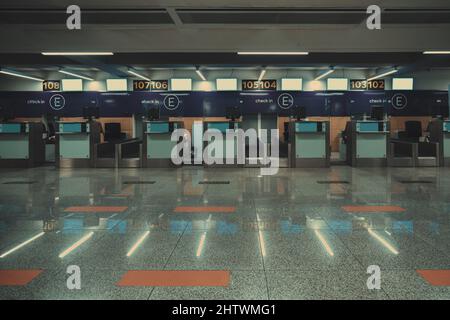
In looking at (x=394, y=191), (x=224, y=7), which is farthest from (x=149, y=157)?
(x=394, y=191)

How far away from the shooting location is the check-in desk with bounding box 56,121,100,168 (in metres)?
Answer: 13.0

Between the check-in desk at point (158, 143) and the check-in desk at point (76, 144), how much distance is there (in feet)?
5.27

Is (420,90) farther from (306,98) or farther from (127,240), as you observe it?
(127,240)

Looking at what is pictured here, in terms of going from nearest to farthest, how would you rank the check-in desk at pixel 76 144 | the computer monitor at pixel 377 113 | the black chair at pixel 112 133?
the check-in desk at pixel 76 144
the computer monitor at pixel 377 113
the black chair at pixel 112 133

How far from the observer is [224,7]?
963 cm

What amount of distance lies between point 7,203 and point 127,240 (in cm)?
334

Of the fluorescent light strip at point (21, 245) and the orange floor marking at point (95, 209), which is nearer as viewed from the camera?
the fluorescent light strip at point (21, 245)

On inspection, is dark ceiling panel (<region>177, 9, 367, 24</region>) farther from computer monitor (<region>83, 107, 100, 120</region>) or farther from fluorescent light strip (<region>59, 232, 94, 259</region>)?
fluorescent light strip (<region>59, 232, 94, 259</region>)

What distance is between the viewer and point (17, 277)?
3199 mm

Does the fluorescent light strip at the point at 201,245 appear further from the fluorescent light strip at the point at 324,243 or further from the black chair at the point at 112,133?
the black chair at the point at 112,133

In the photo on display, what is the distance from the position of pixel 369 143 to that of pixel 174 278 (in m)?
11.1

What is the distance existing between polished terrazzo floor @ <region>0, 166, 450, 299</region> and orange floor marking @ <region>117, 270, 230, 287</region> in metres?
0.04

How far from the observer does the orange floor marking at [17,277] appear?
307cm

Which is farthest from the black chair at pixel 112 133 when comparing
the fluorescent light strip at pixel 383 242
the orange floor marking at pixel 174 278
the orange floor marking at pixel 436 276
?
the orange floor marking at pixel 436 276
